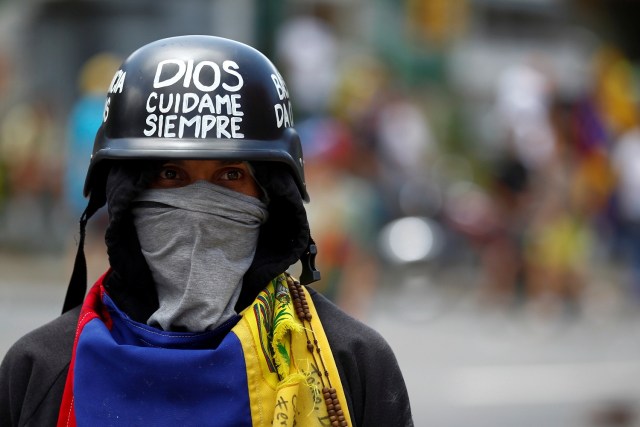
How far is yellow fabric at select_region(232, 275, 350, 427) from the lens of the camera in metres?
2.75

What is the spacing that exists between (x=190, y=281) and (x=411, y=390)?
6.90 meters

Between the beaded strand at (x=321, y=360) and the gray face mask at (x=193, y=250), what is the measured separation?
0.13 metres

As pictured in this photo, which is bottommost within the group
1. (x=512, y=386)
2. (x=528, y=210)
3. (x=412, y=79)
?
(x=512, y=386)

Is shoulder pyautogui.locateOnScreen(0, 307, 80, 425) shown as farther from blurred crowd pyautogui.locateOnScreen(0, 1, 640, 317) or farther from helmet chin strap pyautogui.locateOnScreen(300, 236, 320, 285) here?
Result: blurred crowd pyautogui.locateOnScreen(0, 1, 640, 317)

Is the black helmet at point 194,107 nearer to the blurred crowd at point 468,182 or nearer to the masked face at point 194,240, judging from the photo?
the masked face at point 194,240

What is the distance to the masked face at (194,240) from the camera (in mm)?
2840

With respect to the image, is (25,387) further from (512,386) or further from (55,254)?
(55,254)

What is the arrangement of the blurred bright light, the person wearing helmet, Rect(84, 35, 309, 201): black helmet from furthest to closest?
the blurred bright light < Rect(84, 35, 309, 201): black helmet < the person wearing helmet

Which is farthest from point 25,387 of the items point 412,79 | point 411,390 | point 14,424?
point 412,79

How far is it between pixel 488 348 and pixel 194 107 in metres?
9.04

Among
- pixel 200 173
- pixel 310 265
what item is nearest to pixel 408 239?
pixel 310 265

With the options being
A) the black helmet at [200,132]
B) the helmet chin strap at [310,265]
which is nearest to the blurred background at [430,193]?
the helmet chin strap at [310,265]

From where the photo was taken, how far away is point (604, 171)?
1477cm

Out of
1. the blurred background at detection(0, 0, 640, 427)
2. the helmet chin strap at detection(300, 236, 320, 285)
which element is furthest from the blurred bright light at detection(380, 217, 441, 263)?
the helmet chin strap at detection(300, 236, 320, 285)
